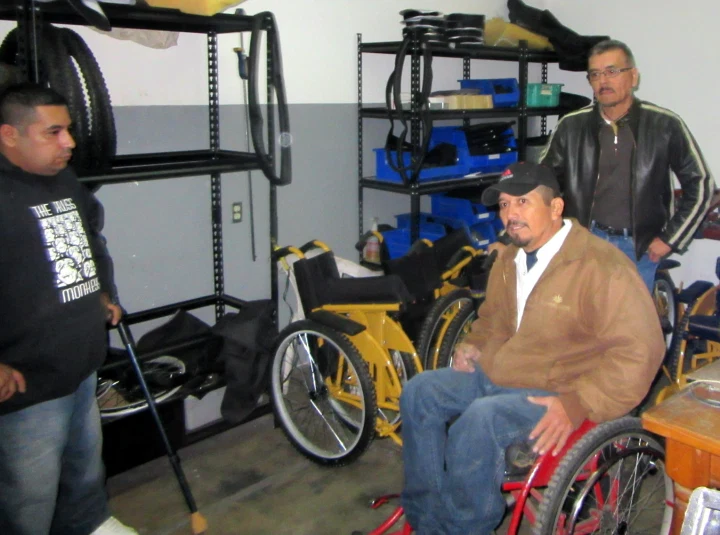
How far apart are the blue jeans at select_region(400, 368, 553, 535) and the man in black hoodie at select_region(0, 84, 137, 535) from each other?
3.04 ft

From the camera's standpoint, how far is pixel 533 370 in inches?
71.1

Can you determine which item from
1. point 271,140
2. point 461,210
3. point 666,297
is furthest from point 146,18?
point 666,297

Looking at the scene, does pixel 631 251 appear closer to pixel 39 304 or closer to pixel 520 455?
pixel 520 455

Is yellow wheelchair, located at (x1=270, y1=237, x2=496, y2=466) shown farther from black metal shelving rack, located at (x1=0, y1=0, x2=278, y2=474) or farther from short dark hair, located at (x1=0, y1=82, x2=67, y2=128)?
short dark hair, located at (x1=0, y1=82, x2=67, y2=128)

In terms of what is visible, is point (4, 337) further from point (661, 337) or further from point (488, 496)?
point (661, 337)

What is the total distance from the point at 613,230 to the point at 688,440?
1538 mm

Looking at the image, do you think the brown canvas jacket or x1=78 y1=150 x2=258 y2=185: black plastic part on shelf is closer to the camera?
the brown canvas jacket

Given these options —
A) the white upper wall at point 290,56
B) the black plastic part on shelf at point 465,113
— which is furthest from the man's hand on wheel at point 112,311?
the black plastic part on shelf at point 465,113

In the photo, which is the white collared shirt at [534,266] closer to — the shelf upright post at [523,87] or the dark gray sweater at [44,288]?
the dark gray sweater at [44,288]

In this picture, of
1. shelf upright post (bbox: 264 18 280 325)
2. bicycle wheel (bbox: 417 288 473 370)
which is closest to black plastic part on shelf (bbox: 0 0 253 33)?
shelf upright post (bbox: 264 18 280 325)

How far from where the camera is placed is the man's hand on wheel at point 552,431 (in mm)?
1674

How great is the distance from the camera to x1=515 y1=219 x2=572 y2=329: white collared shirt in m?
1.82

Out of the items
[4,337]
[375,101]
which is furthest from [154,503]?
[375,101]

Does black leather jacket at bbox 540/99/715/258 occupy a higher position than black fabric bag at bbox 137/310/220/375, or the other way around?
black leather jacket at bbox 540/99/715/258
